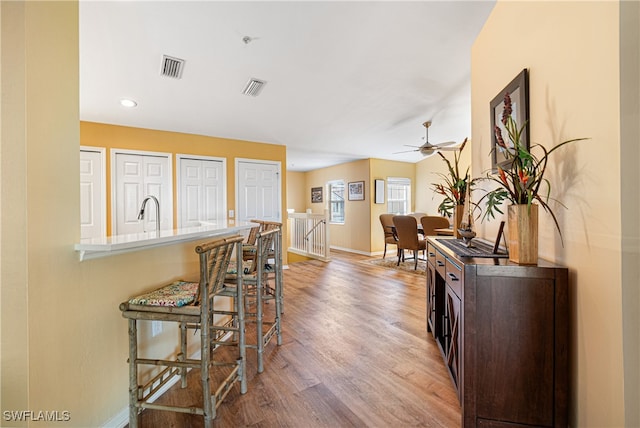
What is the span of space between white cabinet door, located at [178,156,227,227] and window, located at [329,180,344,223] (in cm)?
383

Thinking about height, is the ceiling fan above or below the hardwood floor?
above

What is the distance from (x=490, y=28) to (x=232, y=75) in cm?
232

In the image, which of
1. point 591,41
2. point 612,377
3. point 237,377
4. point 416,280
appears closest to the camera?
point 612,377

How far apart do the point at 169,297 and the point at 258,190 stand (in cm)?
381

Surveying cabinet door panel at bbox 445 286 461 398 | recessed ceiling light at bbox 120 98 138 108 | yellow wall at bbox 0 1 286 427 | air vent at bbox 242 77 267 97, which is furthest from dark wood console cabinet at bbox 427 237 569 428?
recessed ceiling light at bbox 120 98 138 108

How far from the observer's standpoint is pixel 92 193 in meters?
3.76

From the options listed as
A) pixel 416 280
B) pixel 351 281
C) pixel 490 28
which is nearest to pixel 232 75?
pixel 490 28

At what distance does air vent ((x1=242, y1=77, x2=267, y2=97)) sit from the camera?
2.91m

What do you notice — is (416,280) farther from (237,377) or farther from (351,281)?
(237,377)

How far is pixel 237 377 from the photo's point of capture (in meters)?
1.67

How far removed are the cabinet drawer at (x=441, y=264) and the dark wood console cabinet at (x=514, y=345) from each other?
50 cm

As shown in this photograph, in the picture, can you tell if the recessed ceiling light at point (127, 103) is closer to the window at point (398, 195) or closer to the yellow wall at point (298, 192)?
the window at point (398, 195)

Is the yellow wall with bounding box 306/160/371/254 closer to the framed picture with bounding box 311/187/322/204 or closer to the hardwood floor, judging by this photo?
the framed picture with bounding box 311/187/322/204

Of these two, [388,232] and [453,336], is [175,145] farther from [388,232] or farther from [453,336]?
[453,336]
